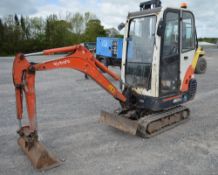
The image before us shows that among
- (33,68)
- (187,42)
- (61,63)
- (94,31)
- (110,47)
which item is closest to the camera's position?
(33,68)

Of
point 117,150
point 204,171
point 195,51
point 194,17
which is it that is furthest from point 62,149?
point 194,17

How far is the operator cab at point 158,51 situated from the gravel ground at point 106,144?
0.91 meters

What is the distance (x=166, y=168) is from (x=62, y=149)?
1874 millimetres

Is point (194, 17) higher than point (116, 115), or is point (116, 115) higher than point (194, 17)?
point (194, 17)

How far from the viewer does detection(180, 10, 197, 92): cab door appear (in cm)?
509

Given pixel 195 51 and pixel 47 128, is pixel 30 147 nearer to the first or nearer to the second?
pixel 47 128

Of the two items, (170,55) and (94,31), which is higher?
(94,31)

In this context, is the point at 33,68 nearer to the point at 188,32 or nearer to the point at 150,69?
the point at 150,69

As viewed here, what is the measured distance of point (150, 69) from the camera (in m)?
4.82

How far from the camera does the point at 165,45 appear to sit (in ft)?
15.6

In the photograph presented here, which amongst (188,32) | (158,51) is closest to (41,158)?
(158,51)

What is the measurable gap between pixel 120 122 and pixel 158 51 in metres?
1.62

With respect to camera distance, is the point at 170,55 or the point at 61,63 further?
the point at 170,55

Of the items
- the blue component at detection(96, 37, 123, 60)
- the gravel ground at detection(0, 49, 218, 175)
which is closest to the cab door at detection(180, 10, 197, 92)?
the gravel ground at detection(0, 49, 218, 175)
